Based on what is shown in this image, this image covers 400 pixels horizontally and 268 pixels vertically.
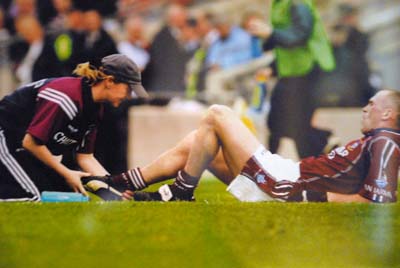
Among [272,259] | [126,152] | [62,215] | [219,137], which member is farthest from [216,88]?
[272,259]

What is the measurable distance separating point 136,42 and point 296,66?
1.28 meters

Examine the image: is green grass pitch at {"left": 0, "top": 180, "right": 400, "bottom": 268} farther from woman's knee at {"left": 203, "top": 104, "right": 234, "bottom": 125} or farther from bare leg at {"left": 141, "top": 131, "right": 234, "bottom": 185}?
woman's knee at {"left": 203, "top": 104, "right": 234, "bottom": 125}

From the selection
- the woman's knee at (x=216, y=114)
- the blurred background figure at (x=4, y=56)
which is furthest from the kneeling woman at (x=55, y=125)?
the blurred background figure at (x=4, y=56)

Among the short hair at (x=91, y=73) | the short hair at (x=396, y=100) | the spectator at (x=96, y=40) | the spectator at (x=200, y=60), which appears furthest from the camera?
the spectator at (x=200, y=60)

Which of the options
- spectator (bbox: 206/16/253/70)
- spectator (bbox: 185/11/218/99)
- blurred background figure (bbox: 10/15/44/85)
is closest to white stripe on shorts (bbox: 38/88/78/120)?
blurred background figure (bbox: 10/15/44/85)

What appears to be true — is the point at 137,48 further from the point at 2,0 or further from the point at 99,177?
the point at 99,177

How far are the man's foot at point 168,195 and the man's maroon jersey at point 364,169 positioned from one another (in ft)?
2.32

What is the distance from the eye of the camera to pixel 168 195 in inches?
246

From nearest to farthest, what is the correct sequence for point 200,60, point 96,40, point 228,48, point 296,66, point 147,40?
point 96,40, point 147,40, point 296,66, point 200,60, point 228,48

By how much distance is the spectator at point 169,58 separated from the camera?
7668 millimetres

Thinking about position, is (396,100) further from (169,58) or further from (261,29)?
(169,58)

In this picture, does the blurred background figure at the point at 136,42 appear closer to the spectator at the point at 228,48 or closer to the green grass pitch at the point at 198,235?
the spectator at the point at 228,48

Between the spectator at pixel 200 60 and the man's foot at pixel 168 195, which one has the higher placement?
the spectator at pixel 200 60

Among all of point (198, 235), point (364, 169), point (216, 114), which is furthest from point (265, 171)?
point (198, 235)
